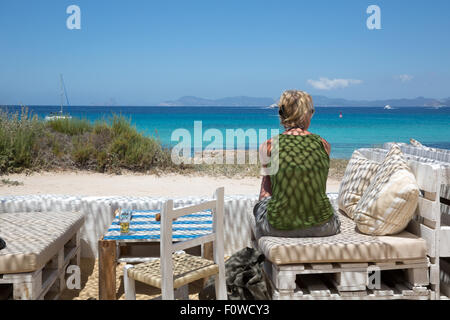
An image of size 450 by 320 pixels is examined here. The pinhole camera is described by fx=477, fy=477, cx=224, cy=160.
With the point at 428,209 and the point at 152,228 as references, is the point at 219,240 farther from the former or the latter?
the point at 428,209

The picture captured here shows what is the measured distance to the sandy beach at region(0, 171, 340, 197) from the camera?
7645 millimetres

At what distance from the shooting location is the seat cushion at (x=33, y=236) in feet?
8.73

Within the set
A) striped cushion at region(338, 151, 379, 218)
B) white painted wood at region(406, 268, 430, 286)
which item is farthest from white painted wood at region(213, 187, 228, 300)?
striped cushion at region(338, 151, 379, 218)

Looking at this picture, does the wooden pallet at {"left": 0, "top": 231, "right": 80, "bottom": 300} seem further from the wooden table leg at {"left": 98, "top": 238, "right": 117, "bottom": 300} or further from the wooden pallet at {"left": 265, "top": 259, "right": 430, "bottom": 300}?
the wooden pallet at {"left": 265, "top": 259, "right": 430, "bottom": 300}

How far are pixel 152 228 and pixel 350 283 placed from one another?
153 cm

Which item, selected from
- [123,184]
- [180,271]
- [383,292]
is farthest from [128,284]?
[123,184]

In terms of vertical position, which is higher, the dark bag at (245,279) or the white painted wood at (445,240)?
the white painted wood at (445,240)

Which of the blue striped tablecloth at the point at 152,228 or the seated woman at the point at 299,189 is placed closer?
the seated woman at the point at 299,189

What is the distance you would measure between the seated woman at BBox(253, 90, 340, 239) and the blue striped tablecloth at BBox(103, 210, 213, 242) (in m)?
0.64

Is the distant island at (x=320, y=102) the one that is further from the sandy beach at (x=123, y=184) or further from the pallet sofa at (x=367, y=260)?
the pallet sofa at (x=367, y=260)

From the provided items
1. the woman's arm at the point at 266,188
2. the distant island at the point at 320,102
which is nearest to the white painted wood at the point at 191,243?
the woman's arm at the point at 266,188
